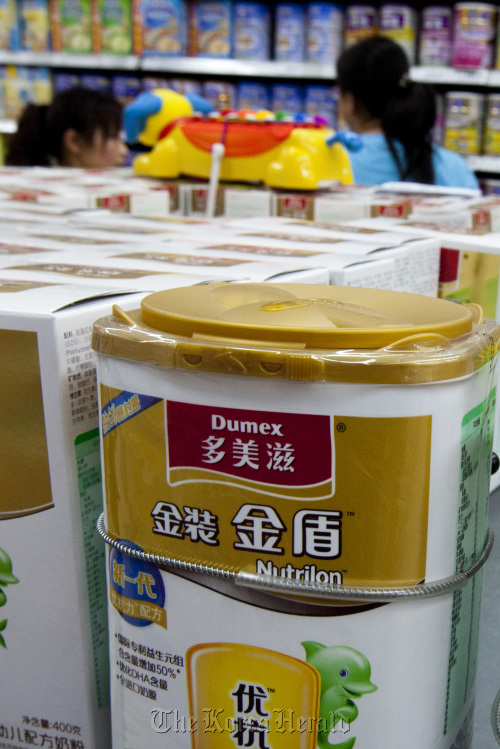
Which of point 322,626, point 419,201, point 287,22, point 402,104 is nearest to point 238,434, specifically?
point 322,626

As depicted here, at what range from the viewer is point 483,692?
0.69 m

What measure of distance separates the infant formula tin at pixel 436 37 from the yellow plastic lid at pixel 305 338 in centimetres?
268

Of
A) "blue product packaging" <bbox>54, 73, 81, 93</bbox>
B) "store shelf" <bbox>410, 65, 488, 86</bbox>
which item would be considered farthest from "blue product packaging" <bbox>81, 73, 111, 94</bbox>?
"store shelf" <bbox>410, 65, 488, 86</bbox>

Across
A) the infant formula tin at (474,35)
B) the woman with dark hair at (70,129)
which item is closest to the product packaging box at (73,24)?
the woman with dark hair at (70,129)

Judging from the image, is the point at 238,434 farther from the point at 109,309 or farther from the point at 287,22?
the point at 287,22

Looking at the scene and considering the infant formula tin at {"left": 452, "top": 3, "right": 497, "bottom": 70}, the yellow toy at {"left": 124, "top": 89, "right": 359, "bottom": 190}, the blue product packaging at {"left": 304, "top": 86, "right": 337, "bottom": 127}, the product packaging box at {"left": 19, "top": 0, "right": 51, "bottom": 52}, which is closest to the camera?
the yellow toy at {"left": 124, "top": 89, "right": 359, "bottom": 190}

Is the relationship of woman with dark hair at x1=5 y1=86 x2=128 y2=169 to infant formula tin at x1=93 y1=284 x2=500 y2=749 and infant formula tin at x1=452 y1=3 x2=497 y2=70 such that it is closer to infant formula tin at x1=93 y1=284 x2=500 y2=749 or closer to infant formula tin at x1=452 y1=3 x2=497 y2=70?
infant formula tin at x1=452 y1=3 x2=497 y2=70

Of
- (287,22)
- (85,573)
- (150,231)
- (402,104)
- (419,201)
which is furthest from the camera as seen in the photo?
(287,22)

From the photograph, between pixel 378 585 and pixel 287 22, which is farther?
pixel 287 22

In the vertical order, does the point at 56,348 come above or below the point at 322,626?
above

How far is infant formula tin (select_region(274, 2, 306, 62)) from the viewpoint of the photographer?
3070mm

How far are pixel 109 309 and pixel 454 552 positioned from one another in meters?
0.31

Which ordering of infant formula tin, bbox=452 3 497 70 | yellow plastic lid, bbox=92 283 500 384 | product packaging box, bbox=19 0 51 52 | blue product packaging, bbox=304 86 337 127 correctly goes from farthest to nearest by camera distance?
product packaging box, bbox=19 0 51 52
blue product packaging, bbox=304 86 337 127
infant formula tin, bbox=452 3 497 70
yellow plastic lid, bbox=92 283 500 384

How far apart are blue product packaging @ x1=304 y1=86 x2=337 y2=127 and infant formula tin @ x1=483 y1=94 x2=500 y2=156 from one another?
0.62 meters
